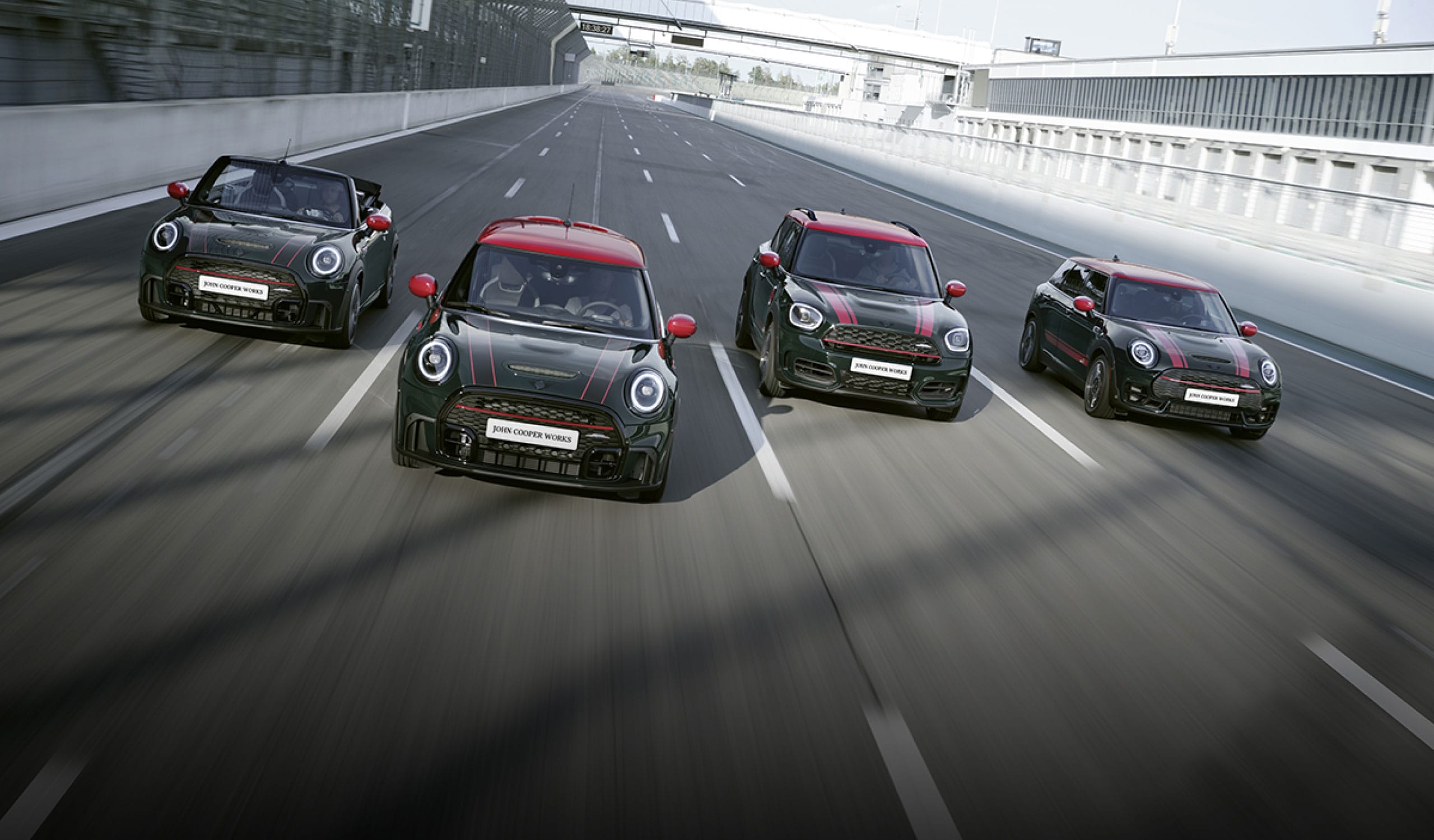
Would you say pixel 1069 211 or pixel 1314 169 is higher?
pixel 1314 169

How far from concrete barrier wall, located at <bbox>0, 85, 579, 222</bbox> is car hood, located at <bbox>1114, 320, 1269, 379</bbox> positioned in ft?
39.6

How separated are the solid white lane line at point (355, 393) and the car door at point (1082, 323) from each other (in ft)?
20.7

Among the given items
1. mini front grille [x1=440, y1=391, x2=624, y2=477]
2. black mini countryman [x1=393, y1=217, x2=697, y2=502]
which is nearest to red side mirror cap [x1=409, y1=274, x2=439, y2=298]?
black mini countryman [x1=393, y1=217, x2=697, y2=502]

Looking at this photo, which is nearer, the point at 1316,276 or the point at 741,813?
the point at 741,813

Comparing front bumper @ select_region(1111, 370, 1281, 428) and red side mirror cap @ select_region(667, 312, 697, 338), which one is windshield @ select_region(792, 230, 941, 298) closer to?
front bumper @ select_region(1111, 370, 1281, 428)

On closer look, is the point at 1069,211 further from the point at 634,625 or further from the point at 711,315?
the point at 634,625

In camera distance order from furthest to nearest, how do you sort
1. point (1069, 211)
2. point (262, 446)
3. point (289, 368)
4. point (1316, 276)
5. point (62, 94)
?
1. point (1069, 211)
2. point (1316, 276)
3. point (62, 94)
4. point (289, 368)
5. point (262, 446)

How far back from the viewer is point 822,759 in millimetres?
4148

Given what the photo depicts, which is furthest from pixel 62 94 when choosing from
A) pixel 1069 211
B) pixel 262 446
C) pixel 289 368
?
pixel 1069 211

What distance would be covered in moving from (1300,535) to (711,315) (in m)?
6.79

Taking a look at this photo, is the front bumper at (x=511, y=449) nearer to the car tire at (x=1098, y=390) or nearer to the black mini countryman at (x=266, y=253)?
the black mini countryman at (x=266, y=253)

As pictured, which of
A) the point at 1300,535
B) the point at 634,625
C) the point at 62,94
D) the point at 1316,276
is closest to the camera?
the point at 634,625

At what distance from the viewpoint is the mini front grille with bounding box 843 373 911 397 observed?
9211 millimetres

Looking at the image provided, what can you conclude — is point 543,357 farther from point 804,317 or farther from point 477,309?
point 804,317
